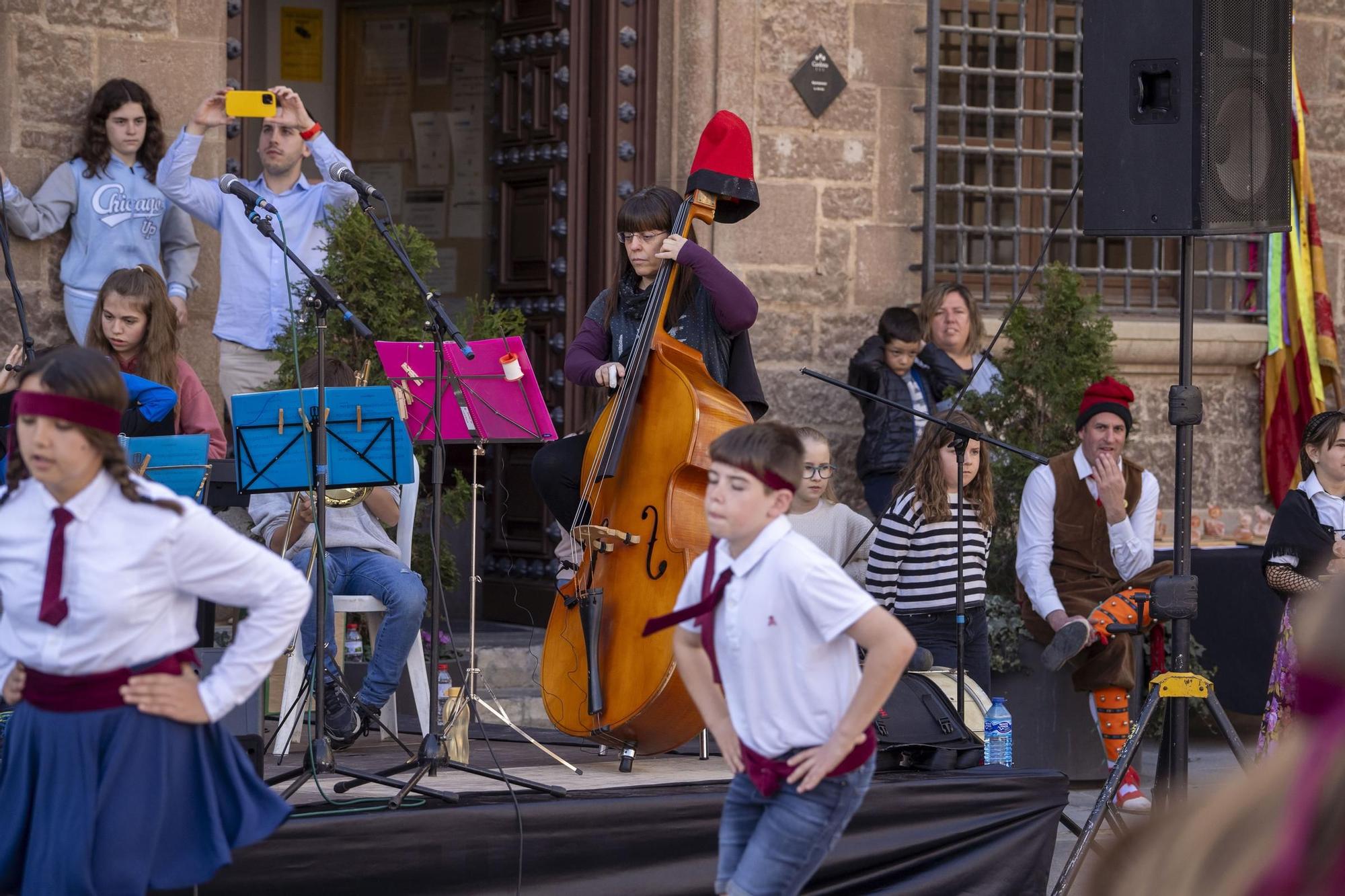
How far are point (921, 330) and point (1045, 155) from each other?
139cm

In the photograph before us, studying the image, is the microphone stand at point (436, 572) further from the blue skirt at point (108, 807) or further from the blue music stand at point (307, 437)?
the blue skirt at point (108, 807)

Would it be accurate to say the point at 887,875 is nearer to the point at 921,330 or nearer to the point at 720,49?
the point at 921,330

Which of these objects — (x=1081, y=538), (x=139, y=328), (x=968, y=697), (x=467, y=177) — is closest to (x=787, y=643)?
(x=968, y=697)

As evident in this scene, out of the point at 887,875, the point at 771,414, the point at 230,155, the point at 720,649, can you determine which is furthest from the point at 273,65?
the point at 720,649

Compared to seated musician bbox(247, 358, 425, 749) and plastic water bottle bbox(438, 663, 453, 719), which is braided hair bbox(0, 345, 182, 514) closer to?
seated musician bbox(247, 358, 425, 749)

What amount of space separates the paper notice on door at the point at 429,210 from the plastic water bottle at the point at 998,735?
5138mm

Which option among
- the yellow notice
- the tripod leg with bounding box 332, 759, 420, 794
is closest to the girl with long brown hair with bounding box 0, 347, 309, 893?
the tripod leg with bounding box 332, 759, 420, 794

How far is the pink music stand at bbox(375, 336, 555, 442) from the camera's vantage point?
203 inches

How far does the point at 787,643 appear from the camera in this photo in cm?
364

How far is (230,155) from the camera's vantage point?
25.8 ft

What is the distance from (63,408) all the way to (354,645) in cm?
371

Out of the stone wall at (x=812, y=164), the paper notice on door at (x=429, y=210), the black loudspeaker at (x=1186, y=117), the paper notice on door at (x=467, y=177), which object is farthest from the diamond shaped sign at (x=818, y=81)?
the black loudspeaker at (x=1186, y=117)

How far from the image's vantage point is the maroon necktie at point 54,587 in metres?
3.29

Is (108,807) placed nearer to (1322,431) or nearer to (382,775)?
(382,775)
